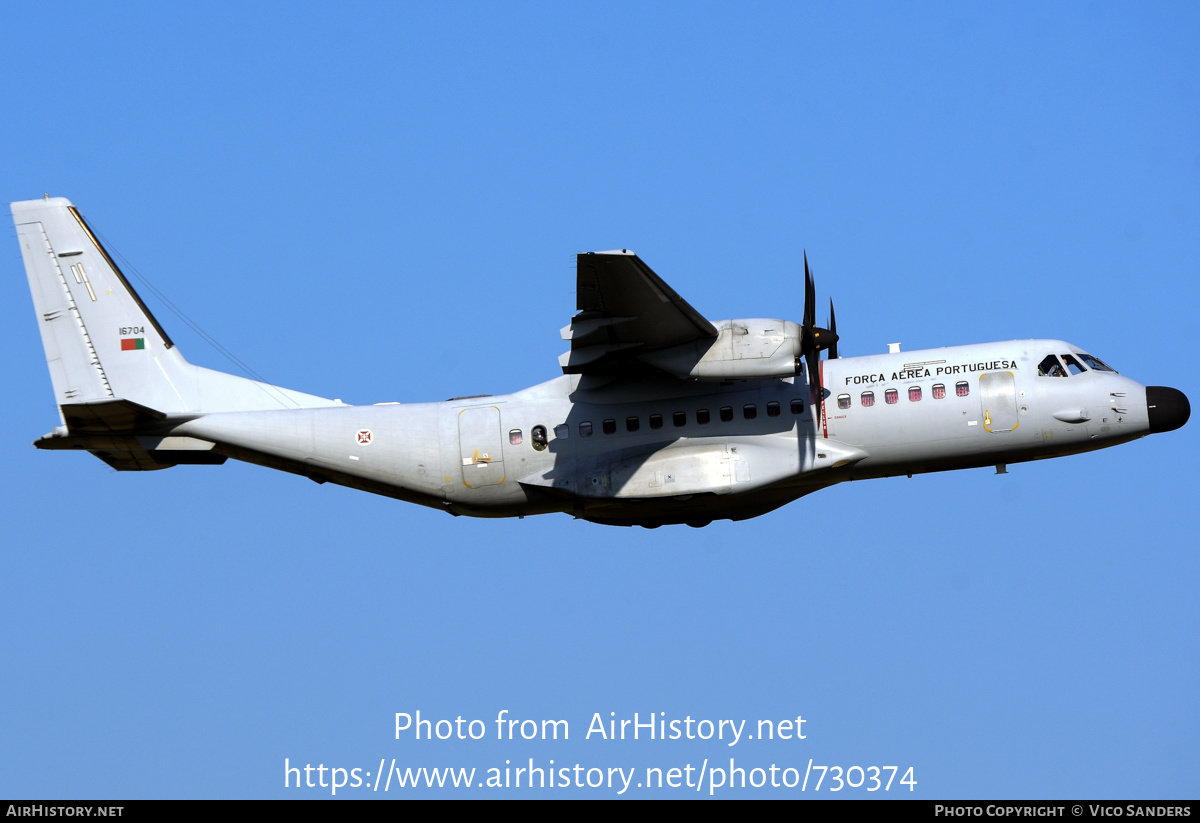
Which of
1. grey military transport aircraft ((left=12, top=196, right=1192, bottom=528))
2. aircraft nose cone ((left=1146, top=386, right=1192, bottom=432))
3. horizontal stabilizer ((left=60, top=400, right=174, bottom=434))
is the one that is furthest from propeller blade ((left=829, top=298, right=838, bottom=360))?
horizontal stabilizer ((left=60, top=400, right=174, bottom=434))

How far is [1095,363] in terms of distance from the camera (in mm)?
24250

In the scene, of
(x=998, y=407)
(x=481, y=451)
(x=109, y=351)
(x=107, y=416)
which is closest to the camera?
(x=998, y=407)

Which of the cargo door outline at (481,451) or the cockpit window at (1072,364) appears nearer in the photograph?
the cockpit window at (1072,364)

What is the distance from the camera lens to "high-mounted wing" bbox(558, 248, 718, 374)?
21281mm

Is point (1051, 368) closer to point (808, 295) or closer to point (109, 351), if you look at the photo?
point (808, 295)

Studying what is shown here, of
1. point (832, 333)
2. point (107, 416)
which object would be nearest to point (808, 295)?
point (832, 333)

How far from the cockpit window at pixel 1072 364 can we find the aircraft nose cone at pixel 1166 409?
1272mm

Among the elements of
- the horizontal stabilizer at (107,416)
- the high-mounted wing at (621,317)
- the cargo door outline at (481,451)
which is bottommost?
the cargo door outline at (481,451)

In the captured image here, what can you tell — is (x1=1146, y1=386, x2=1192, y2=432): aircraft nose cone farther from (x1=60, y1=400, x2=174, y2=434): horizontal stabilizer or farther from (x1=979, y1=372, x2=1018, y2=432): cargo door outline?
(x1=60, y1=400, x2=174, y2=434): horizontal stabilizer

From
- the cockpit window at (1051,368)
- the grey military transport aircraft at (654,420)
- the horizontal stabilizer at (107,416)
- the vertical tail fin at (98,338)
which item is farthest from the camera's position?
the vertical tail fin at (98,338)

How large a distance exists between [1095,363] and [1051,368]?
928 mm

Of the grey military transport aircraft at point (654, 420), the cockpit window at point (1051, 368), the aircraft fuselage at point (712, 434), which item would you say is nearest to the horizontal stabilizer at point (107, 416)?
the grey military transport aircraft at point (654, 420)

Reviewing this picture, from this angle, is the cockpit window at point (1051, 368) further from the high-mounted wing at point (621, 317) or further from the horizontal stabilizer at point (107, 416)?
the horizontal stabilizer at point (107, 416)

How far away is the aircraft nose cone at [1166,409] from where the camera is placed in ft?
78.6
